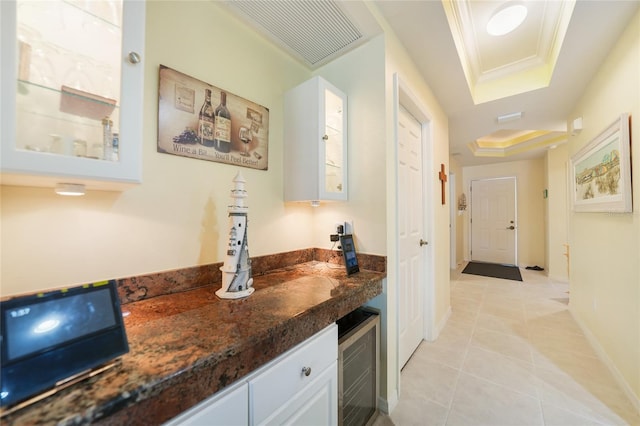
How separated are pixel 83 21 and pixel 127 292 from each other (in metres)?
0.96

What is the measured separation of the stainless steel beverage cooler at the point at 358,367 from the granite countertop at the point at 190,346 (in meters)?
0.19

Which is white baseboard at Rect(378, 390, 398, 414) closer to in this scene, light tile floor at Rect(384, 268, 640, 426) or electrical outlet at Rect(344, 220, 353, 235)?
light tile floor at Rect(384, 268, 640, 426)

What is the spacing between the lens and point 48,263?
32.2 inches

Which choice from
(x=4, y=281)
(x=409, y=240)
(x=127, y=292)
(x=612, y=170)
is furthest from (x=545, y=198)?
(x=4, y=281)

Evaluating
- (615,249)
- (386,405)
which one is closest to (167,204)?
(386,405)

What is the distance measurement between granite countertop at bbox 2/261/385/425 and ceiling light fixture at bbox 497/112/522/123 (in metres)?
3.11

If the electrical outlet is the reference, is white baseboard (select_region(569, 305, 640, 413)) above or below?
below

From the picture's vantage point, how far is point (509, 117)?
2941 mm

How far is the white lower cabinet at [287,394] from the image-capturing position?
0.63 meters

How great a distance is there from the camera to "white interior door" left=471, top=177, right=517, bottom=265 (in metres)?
5.37

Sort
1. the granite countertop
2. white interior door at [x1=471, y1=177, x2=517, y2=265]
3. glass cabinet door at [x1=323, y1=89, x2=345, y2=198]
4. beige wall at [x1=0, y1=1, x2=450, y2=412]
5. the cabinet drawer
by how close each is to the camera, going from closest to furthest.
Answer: the granite countertop, the cabinet drawer, beige wall at [x1=0, y1=1, x2=450, y2=412], glass cabinet door at [x1=323, y1=89, x2=345, y2=198], white interior door at [x1=471, y1=177, x2=517, y2=265]

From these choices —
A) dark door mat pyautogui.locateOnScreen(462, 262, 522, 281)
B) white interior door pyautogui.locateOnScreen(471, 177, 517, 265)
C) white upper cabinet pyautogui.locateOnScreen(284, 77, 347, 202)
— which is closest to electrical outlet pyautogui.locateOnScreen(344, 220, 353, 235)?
white upper cabinet pyautogui.locateOnScreen(284, 77, 347, 202)

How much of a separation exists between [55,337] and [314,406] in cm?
84

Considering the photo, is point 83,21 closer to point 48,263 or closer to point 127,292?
point 48,263
